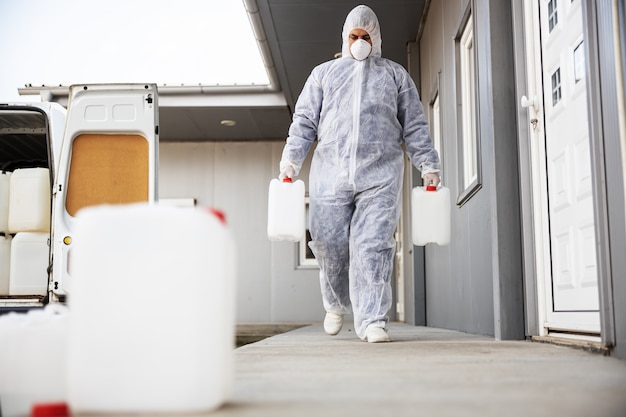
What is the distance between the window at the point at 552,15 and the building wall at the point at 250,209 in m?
7.54

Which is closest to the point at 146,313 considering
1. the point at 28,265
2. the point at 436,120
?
the point at 28,265

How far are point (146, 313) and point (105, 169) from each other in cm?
351

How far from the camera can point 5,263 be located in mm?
5051

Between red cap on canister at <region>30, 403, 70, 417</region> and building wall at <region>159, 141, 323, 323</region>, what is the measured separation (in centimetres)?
950

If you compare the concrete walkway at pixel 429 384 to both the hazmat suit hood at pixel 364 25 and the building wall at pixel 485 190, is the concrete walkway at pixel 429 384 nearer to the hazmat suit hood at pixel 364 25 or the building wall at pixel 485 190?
the building wall at pixel 485 190

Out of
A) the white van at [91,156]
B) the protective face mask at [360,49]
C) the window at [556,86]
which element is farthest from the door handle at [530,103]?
the white van at [91,156]

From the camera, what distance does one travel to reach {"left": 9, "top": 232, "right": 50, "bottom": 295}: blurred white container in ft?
16.1

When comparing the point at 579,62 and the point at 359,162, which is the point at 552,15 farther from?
the point at 359,162

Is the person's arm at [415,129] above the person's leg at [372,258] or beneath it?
above

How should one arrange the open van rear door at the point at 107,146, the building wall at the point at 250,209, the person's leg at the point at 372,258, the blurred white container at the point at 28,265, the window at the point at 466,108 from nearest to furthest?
the person's leg at the point at 372,258
the open van rear door at the point at 107,146
the blurred white container at the point at 28,265
the window at the point at 466,108
the building wall at the point at 250,209

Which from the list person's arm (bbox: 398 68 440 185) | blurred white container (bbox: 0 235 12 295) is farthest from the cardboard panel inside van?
person's arm (bbox: 398 68 440 185)

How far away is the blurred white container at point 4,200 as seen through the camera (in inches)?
201

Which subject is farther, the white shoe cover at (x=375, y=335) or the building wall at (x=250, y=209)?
the building wall at (x=250, y=209)

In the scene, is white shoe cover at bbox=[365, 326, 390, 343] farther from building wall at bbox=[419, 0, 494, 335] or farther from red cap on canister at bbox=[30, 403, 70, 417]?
red cap on canister at bbox=[30, 403, 70, 417]
